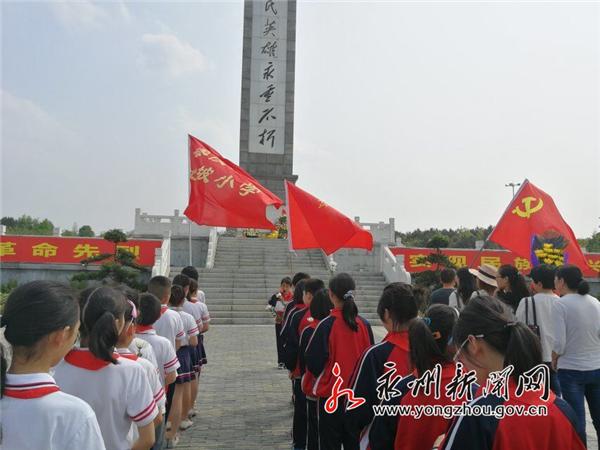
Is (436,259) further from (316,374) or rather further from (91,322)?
(91,322)

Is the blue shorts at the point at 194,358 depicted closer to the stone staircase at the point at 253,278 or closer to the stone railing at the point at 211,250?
the stone staircase at the point at 253,278

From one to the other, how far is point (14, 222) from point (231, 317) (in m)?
47.9

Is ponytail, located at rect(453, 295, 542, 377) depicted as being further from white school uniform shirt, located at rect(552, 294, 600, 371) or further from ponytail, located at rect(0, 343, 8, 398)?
white school uniform shirt, located at rect(552, 294, 600, 371)

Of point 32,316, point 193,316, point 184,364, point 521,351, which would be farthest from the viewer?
point 193,316

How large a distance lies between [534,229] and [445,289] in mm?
1653

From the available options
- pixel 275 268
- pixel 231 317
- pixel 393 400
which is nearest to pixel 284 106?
pixel 275 268

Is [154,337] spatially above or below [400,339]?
below

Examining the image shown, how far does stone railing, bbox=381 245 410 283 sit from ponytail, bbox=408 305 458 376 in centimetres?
1375

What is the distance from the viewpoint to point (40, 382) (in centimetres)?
160

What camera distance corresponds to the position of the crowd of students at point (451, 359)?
1.70 metres

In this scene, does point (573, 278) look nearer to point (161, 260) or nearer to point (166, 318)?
point (166, 318)

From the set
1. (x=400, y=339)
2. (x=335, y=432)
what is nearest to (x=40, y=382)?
(x=400, y=339)

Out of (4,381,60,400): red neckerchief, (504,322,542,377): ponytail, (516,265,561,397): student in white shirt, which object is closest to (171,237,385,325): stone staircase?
(516,265,561,397): student in white shirt

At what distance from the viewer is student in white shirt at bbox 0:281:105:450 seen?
1538 mm
